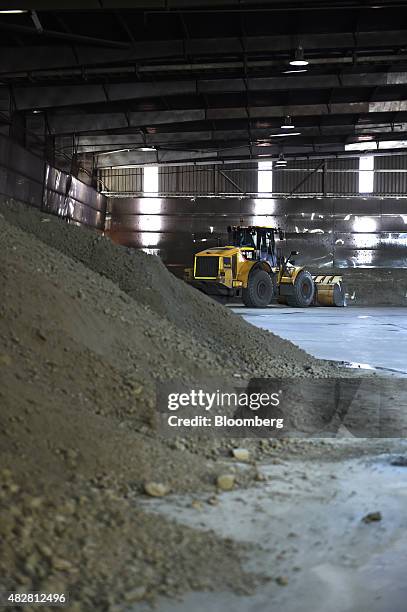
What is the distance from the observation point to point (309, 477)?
4.32 meters

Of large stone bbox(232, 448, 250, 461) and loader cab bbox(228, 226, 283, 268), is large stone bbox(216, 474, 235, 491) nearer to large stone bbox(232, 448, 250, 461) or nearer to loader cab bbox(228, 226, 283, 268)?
large stone bbox(232, 448, 250, 461)

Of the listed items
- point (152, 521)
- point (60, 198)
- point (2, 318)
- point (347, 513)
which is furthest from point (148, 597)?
point (60, 198)

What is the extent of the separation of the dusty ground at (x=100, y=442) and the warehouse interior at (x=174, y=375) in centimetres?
1

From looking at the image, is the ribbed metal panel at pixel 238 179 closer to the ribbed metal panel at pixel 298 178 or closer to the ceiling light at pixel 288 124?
the ribbed metal panel at pixel 298 178

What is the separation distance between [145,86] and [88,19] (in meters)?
4.18

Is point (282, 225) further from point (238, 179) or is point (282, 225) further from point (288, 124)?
point (288, 124)

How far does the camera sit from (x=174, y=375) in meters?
5.59

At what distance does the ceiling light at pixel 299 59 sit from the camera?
14712mm

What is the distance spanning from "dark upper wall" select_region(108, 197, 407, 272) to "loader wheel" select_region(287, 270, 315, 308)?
4.63 m

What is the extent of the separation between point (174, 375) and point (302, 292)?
20123 millimetres

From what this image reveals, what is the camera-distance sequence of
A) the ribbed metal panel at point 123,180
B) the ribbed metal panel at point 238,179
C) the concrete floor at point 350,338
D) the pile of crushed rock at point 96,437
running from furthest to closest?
the ribbed metal panel at point 238,179
the ribbed metal panel at point 123,180
the concrete floor at point 350,338
the pile of crushed rock at point 96,437

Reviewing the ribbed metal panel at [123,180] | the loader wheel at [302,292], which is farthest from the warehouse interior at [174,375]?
the ribbed metal panel at [123,180]

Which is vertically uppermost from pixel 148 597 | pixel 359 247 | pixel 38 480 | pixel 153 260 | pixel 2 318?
pixel 359 247

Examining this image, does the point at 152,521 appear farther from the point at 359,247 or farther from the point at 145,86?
the point at 359,247
